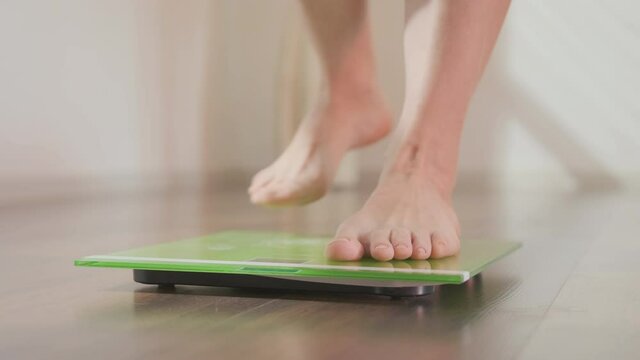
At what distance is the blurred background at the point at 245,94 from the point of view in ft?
9.38

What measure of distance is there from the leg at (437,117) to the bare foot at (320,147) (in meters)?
0.34

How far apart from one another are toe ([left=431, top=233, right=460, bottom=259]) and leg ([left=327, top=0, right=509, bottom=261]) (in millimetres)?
13

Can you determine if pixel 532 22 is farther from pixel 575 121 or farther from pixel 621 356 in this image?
pixel 621 356

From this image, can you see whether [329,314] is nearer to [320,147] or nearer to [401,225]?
[401,225]

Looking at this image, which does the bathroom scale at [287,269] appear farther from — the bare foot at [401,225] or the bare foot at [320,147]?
the bare foot at [320,147]

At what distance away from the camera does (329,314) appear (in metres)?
0.88

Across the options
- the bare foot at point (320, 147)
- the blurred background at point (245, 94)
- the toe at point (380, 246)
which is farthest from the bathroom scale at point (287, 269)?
the blurred background at point (245, 94)

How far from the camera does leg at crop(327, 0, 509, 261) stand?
1.19 m

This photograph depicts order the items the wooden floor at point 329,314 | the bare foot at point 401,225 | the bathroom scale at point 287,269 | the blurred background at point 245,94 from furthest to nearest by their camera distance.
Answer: the blurred background at point 245,94 < the bare foot at point 401,225 < the bathroom scale at point 287,269 < the wooden floor at point 329,314

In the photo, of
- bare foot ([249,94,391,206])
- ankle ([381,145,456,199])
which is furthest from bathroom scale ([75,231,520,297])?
bare foot ([249,94,391,206])

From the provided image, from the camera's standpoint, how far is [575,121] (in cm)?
356

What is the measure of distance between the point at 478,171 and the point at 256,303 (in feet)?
9.13

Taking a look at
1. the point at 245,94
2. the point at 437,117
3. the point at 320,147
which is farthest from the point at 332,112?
the point at 245,94

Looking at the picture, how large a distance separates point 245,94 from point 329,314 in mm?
3171
